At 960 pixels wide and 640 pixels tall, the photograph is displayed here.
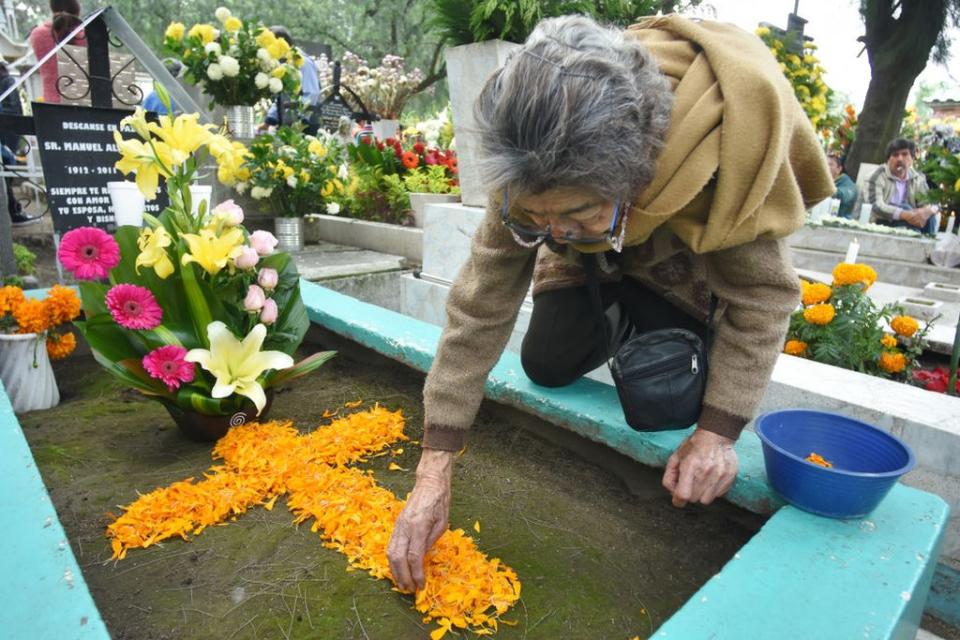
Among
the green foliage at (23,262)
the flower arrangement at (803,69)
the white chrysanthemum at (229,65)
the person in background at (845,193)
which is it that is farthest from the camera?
the person in background at (845,193)

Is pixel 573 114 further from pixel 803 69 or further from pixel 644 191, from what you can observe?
pixel 803 69

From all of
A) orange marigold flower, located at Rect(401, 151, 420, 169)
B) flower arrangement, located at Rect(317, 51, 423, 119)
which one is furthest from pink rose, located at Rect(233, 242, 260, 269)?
flower arrangement, located at Rect(317, 51, 423, 119)

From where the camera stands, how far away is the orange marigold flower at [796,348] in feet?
8.36

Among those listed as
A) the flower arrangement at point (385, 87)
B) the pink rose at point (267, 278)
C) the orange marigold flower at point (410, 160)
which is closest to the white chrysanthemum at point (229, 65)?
the orange marigold flower at point (410, 160)

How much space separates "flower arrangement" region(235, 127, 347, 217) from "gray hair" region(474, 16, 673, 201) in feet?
12.3

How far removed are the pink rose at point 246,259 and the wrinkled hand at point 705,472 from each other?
1282 mm

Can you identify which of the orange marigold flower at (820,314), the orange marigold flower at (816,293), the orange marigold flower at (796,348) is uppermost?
the orange marigold flower at (816,293)

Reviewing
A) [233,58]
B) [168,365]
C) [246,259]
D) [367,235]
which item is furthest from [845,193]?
[168,365]

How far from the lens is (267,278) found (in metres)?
1.81

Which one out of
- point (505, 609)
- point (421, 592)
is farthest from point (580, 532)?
point (421, 592)

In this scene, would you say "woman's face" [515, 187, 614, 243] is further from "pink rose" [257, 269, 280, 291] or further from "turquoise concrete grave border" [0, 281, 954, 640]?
"pink rose" [257, 269, 280, 291]

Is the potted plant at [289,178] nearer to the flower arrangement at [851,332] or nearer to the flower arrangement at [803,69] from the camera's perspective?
the flower arrangement at [851,332]

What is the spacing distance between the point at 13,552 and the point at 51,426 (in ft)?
3.79

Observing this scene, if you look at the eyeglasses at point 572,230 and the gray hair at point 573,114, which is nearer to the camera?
the gray hair at point 573,114
